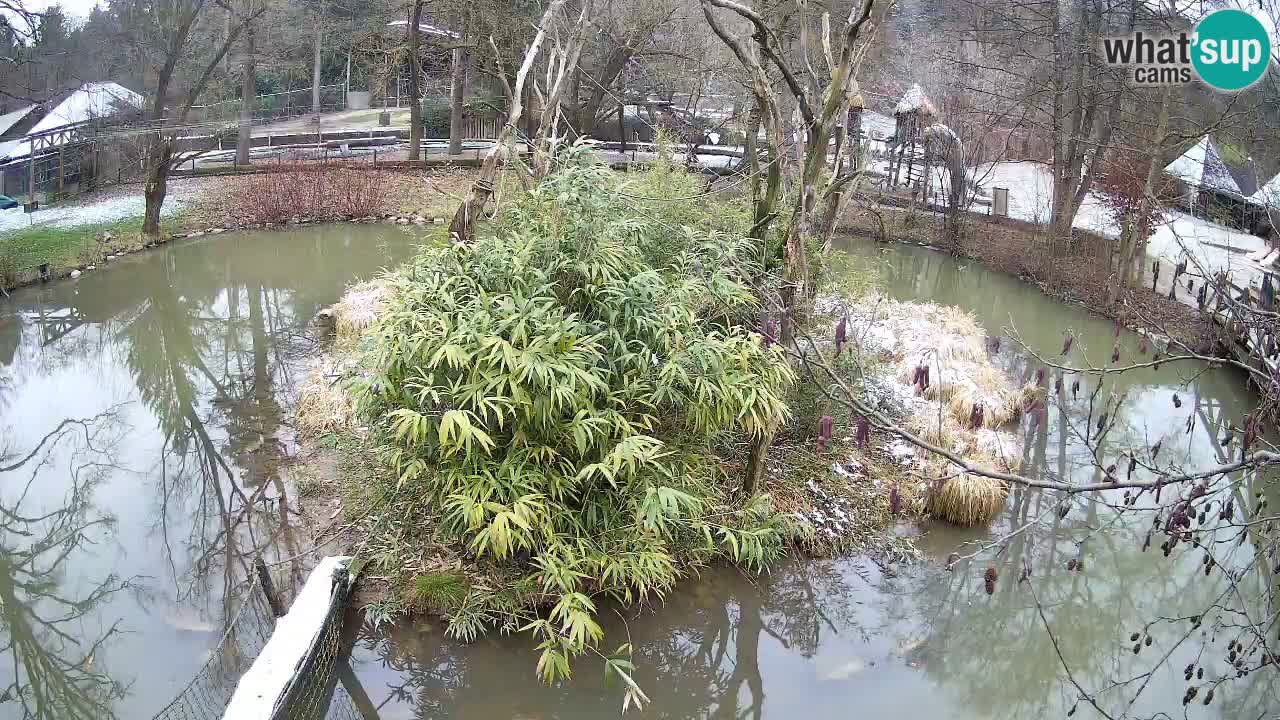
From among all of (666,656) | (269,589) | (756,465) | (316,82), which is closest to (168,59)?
(316,82)

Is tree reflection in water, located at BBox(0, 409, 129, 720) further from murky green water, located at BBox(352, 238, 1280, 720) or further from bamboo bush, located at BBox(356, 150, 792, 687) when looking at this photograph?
bamboo bush, located at BBox(356, 150, 792, 687)

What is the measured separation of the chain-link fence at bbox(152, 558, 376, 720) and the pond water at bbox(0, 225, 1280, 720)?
8 centimetres

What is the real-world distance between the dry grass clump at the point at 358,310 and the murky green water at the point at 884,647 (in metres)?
4.13

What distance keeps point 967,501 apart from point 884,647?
1.32 m

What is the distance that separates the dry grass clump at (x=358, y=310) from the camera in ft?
27.3

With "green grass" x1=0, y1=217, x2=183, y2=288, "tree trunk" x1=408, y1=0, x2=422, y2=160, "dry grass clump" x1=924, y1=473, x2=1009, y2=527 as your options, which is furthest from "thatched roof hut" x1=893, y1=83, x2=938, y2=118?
"green grass" x1=0, y1=217, x2=183, y2=288

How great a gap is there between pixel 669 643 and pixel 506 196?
10.5ft

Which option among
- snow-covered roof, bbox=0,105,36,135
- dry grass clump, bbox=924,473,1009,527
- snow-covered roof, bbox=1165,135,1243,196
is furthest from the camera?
snow-covered roof, bbox=0,105,36,135

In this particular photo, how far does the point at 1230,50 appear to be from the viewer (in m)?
8.41

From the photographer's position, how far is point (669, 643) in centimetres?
482

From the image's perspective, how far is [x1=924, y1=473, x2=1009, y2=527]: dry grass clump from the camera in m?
5.78

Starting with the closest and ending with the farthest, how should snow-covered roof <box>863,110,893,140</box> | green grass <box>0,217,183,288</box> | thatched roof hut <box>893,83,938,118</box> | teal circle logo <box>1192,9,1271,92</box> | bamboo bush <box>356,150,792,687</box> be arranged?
bamboo bush <box>356,150,792,687</box>, teal circle logo <box>1192,9,1271,92</box>, green grass <box>0,217,183,288</box>, thatched roof hut <box>893,83,938,118</box>, snow-covered roof <box>863,110,893,140</box>

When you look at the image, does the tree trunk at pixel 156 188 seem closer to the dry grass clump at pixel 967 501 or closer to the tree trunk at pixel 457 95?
the tree trunk at pixel 457 95

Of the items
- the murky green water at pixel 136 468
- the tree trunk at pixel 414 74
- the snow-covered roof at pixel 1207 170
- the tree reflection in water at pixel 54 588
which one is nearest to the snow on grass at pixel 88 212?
the murky green water at pixel 136 468
